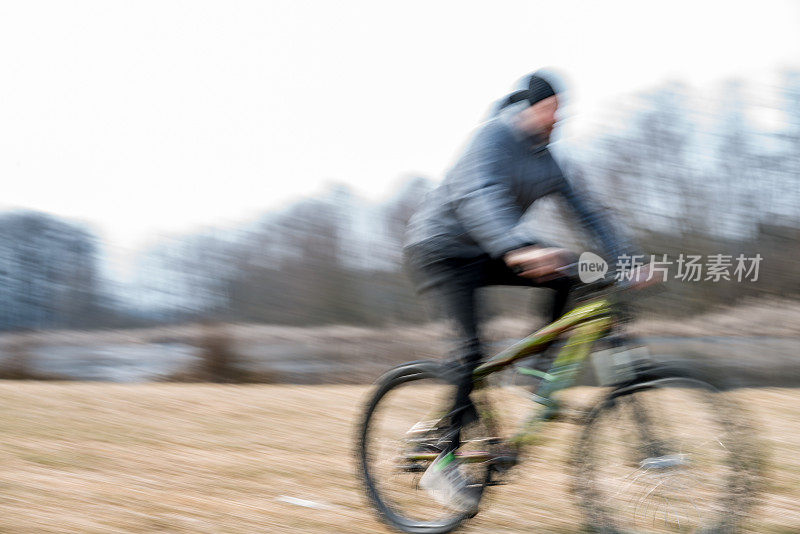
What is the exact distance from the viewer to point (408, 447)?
129 inches

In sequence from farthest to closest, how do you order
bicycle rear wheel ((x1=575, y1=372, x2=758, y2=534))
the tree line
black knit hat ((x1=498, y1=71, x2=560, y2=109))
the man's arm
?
1. the tree line
2. black knit hat ((x1=498, y1=71, x2=560, y2=109))
3. the man's arm
4. bicycle rear wheel ((x1=575, y1=372, x2=758, y2=534))

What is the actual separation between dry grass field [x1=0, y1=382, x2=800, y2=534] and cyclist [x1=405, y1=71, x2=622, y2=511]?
15.9 inches

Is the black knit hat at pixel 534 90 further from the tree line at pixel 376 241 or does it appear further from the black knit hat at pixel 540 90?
the tree line at pixel 376 241

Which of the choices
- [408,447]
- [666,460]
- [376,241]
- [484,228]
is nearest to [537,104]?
[484,228]

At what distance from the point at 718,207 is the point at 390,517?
54.8 feet

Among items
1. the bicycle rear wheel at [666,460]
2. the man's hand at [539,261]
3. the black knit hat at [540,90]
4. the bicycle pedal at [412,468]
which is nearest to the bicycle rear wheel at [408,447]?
the bicycle pedal at [412,468]

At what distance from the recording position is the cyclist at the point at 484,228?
2.79 meters

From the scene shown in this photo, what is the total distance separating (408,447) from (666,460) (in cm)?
110

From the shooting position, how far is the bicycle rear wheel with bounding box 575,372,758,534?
255 cm

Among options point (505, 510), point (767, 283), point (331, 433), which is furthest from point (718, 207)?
point (505, 510)

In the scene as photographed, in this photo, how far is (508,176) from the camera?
111 inches

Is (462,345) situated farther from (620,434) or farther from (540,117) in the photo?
(540,117)

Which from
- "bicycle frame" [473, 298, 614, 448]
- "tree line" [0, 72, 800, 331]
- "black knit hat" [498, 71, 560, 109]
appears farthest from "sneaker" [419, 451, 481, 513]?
"tree line" [0, 72, 800, 331]

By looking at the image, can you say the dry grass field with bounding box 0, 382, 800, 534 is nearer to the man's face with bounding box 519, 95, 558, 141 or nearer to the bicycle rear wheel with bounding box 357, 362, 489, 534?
the bicycle rear wheel with bounding box 357, 362, 489, 534
